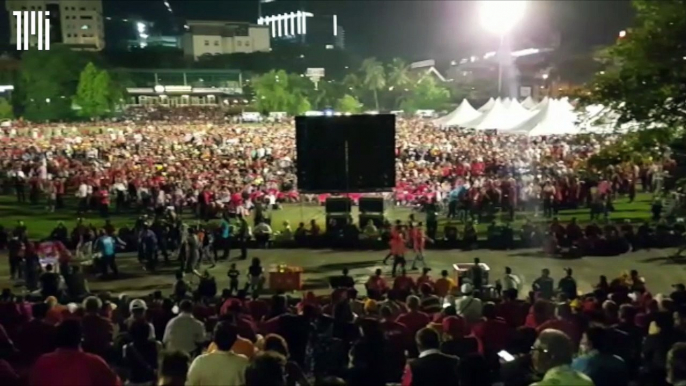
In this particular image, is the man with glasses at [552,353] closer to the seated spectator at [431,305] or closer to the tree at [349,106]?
the seated spectator at [431,305]

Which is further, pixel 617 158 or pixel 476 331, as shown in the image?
pixel 617 158

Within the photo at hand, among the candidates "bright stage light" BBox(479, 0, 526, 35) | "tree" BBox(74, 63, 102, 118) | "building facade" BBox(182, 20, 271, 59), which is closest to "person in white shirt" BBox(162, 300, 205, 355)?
"bright stage light" BBox(479, 0, 526, 35)

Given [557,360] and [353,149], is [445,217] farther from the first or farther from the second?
[557,360]

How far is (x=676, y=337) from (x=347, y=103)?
311ft

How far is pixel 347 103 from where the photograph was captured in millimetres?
101500

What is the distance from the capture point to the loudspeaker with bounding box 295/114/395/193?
20891mm

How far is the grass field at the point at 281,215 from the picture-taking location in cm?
2473

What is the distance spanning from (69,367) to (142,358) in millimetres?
1950

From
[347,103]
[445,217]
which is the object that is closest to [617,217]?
[445,217]

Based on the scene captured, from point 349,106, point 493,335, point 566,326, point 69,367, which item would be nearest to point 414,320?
point 493,335

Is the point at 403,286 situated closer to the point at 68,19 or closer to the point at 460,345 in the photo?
the point at 460,345

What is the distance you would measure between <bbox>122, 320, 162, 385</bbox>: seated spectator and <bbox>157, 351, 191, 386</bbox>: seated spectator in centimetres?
205

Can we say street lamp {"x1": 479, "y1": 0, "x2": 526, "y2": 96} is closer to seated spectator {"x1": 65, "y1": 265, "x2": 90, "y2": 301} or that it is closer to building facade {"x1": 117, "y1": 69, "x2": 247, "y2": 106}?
seated spectator {"x1": 65, "y1": 265, "x2": 90, "y2": 301}

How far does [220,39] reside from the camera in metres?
165
